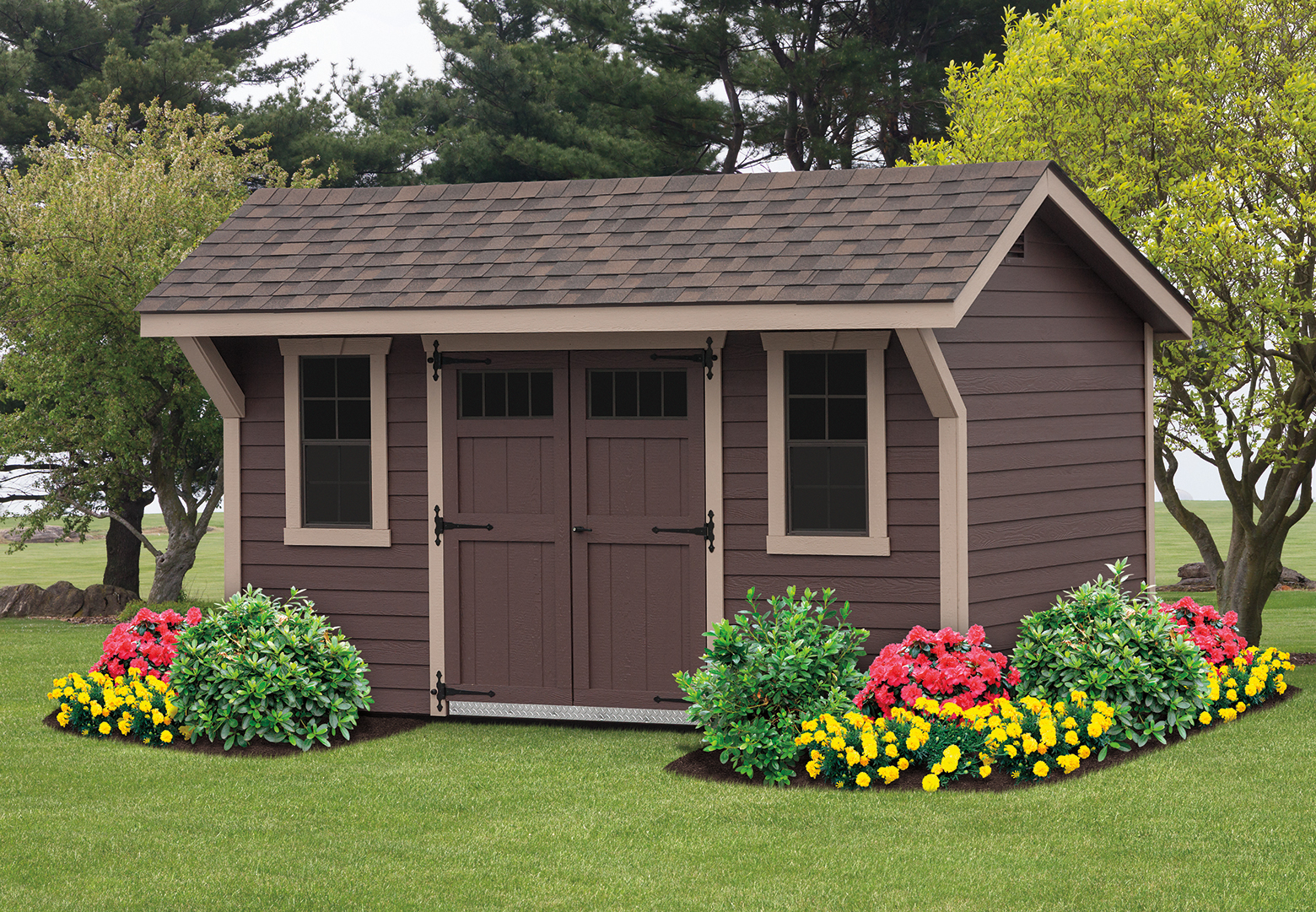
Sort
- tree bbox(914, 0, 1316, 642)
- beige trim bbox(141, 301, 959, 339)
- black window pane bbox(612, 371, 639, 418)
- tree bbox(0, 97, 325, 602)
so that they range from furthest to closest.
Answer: tree bbox(0, 97, 325, 602)
tree bbox(914, 0, 1316, 642)
black window pane bbox(612, 371, 639, 418)
beige trim bbox(141, 301, 959, 339)

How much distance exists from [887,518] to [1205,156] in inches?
261

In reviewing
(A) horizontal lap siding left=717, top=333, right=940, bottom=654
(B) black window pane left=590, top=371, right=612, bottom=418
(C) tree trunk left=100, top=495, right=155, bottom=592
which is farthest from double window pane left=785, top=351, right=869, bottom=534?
(C) tree trunk left=100, top=495, right=155, bottom=592

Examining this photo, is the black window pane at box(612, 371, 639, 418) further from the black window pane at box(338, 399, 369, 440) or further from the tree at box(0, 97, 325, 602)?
the tree at box(0, 97, 325, 602)

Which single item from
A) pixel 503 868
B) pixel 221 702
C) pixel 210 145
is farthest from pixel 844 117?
pixel 503 868

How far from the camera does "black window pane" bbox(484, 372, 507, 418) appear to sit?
9008mm

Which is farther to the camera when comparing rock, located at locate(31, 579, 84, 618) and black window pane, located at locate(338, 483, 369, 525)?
rock, located at locate(31, 579, 84, 618)

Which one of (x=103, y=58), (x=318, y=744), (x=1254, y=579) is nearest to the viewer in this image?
(x=318, y=744)

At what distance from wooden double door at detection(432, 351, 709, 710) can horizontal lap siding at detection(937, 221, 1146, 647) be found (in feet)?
5.52

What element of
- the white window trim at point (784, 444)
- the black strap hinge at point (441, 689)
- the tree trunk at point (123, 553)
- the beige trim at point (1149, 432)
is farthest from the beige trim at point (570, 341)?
the tree trunk at point (123, 553)

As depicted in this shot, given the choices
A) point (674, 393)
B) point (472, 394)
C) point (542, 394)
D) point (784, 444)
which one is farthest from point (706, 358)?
point (472, 394)

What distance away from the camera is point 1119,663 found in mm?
8070

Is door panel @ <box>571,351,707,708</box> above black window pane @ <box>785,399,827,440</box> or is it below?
below

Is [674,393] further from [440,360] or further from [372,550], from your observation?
[372,550]

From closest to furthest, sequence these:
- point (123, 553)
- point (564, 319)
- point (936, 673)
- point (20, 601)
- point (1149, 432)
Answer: point (936, 673)
point (564, 319)
point (1149, 432)
point (20, 601)
point (123, 553)
